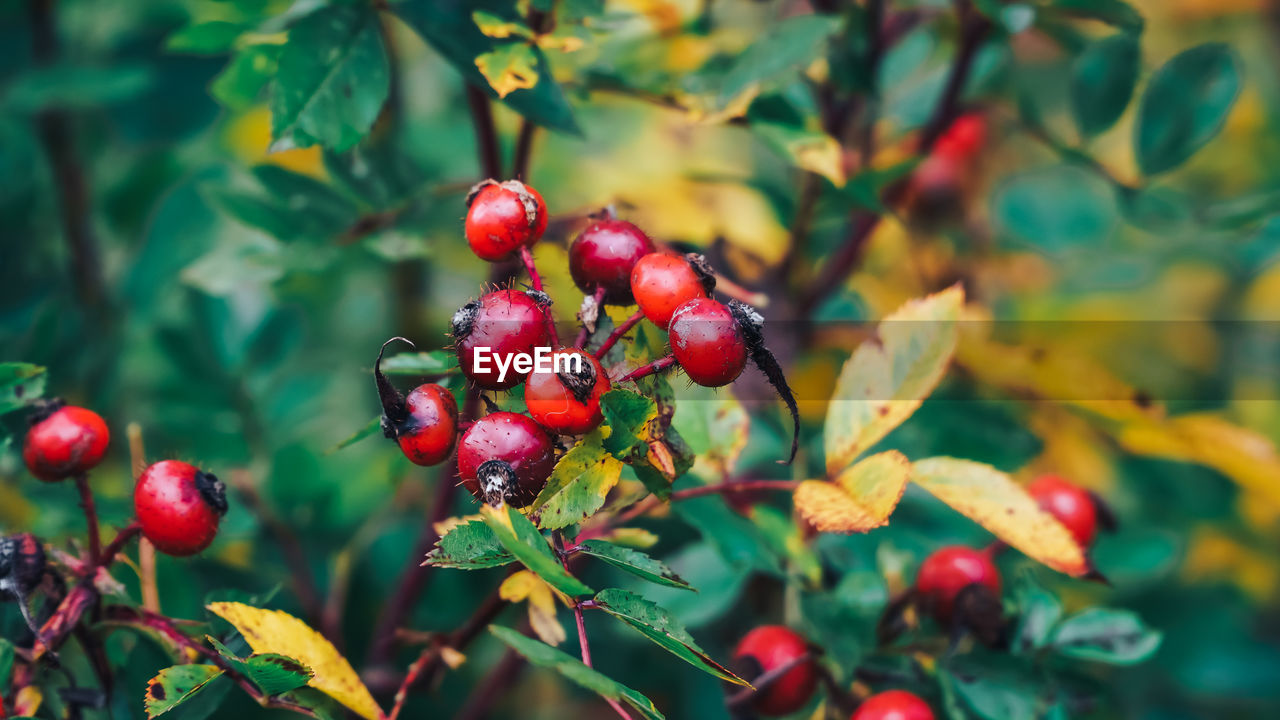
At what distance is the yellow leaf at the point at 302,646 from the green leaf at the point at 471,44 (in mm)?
436

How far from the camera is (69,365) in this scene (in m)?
1.24

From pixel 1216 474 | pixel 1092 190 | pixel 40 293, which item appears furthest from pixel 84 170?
pixel 1216 474

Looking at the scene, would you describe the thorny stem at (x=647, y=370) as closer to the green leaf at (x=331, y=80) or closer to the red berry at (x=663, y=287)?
the red berry at (x=663, y=287)

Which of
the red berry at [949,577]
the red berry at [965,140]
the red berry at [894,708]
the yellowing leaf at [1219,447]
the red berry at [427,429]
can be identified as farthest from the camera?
the red berry at [965,140]

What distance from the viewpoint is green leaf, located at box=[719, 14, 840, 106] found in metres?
0.88

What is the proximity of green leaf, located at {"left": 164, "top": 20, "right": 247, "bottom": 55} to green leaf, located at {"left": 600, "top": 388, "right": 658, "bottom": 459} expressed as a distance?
0.62 m

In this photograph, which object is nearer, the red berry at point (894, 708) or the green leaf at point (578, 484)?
the green leaf at point (578, 484)

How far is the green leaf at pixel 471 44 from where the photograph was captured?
81 centimetres

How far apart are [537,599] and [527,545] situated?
18 centimetres

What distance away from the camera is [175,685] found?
62 centimetres

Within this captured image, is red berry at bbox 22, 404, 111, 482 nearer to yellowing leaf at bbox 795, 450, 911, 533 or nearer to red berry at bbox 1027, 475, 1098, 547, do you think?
yellowing leaf at bbox 795, 450, 911, 533

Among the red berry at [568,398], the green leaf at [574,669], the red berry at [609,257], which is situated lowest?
the green leaf at [574,669]

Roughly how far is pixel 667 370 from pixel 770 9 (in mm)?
1254

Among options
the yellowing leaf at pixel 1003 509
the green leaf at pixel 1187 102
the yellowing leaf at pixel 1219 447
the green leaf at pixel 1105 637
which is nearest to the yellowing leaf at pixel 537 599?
the yellowing leaf at pixel 1003 509
